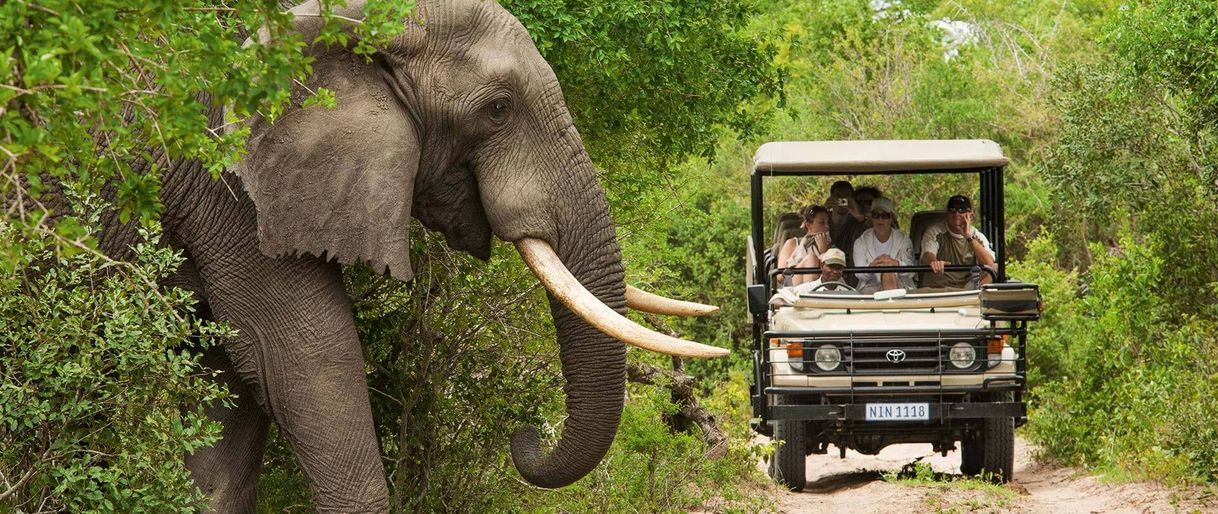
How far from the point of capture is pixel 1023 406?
11375 mm

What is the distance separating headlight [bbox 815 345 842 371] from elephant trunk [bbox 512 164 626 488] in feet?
14.0

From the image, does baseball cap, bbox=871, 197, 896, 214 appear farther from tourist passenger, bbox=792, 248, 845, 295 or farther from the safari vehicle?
tourist passenger, bbox=792, 248, 845, 295

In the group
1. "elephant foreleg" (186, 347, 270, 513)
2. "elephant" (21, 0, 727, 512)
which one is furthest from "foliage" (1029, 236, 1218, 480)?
"elephant foreleg" (186, 347, 270, 513)

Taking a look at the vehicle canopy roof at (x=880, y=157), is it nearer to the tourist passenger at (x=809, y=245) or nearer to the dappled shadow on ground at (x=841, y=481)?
the tourist passenger at (x=809, y=245)

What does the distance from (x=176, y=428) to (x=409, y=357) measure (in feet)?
7.49

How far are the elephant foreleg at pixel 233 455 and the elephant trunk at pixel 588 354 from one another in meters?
1.36

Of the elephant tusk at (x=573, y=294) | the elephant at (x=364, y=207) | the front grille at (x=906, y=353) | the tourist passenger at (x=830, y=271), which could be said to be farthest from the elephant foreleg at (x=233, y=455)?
the tourist passenger at (x=830, y=271)

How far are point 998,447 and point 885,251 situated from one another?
1.58m

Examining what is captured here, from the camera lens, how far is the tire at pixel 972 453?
1240cm

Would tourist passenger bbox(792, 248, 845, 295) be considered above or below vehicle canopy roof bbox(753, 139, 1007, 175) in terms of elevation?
below

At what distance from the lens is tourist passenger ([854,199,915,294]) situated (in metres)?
12.2

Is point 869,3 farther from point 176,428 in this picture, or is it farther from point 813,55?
point 176,428

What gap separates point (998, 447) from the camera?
12055 mm

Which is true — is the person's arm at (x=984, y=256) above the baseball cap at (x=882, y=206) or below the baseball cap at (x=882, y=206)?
below
